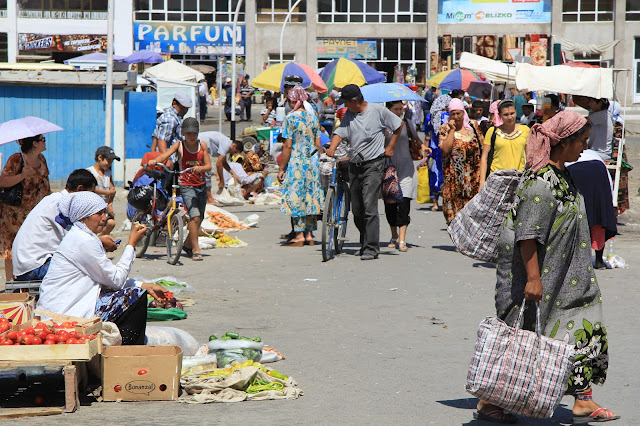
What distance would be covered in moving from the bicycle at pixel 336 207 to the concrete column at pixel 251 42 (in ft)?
145

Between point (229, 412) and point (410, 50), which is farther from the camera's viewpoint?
point (410, 50)

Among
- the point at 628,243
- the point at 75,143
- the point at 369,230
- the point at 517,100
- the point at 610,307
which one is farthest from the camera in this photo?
the point at 517,100

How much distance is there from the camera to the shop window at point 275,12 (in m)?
56.3

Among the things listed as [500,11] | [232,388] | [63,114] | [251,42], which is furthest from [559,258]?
[500,11]

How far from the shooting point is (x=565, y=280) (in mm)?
5027

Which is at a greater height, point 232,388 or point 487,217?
point 487,217

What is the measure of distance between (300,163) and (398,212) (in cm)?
140

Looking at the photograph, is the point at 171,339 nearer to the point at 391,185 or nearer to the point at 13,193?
the point at 13,193

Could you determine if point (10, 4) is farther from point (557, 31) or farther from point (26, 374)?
point (26, 374)

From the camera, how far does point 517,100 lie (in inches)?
950

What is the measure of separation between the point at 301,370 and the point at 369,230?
503cm

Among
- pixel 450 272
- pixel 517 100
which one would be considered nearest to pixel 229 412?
pixel 450 272

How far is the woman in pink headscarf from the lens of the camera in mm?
11680

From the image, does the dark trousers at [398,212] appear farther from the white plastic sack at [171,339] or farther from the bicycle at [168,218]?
the white plastic sack at [171,339]
